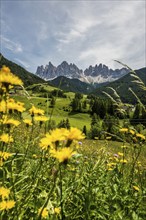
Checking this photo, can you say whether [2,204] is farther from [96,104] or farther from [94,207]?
[96,104]

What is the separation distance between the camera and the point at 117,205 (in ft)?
10.5

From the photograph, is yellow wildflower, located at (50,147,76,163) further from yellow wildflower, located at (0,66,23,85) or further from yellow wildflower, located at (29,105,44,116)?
yellow wildflower, located at (29,105,44,116)

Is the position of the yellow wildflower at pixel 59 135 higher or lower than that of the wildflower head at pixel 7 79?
lower

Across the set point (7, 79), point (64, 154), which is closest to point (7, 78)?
point (7, 79)

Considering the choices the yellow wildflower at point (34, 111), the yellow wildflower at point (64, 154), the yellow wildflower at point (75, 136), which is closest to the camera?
the yellow wildflower at point (64, 154)

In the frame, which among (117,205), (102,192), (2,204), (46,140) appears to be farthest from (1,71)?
(102,192)

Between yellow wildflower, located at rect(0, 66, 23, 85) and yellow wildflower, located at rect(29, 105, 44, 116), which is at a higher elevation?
yellow wildflower, located at rect(0, 66, 23, 85)

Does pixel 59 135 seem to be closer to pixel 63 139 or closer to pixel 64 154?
pixel 63 139

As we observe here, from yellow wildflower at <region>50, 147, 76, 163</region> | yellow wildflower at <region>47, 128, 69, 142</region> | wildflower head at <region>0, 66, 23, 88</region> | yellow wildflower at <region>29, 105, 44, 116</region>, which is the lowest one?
yellow wildflower at <region>50, 147, 76, 163</region>

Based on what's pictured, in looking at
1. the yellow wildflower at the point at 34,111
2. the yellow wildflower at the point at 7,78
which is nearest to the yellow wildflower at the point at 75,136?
the yellow wildflower at the point at 7,78

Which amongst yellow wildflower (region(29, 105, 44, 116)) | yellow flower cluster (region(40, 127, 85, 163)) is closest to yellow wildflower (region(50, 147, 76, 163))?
yellow flower cluster (region(40, 127, 85, 163))

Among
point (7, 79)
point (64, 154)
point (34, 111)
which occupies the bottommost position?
point (64, 154)

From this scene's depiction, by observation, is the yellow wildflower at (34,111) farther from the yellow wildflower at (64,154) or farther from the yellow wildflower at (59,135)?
the yellow wildflower at (64,154)

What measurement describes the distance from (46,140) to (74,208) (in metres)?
1.67
